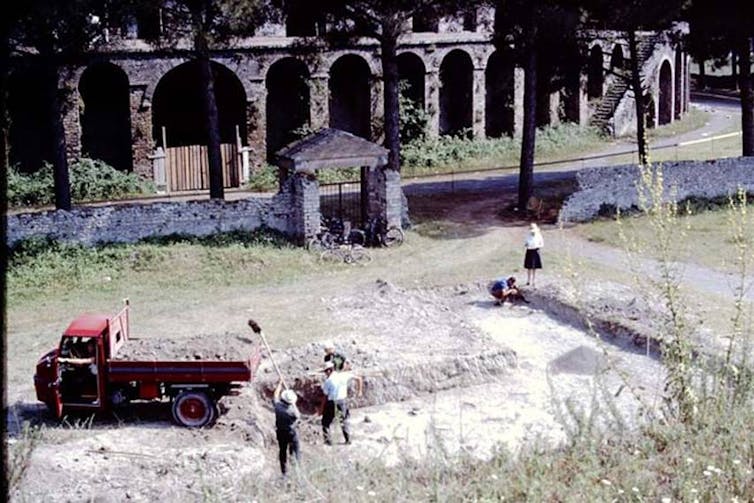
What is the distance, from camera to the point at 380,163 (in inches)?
1104

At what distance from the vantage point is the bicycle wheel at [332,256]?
2634 centimetres

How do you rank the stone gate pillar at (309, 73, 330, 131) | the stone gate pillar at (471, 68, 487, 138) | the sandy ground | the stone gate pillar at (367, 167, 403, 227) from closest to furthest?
the sandy ground → the stone gate pillar at (367, 167, 403, 227) → the stone gate pillar at (309, 73, 330, 131) → the stone gate pillar at (471, 68, 487, 138)

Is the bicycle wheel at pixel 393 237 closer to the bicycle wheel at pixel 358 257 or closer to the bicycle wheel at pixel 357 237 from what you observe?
the bicycle wheel at pixel 357 237

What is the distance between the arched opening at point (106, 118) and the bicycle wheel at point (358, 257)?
1504cm

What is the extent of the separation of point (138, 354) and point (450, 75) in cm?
3270

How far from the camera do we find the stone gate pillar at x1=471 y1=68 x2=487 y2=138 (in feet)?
150

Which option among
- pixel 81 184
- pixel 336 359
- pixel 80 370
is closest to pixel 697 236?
pixel 336 359

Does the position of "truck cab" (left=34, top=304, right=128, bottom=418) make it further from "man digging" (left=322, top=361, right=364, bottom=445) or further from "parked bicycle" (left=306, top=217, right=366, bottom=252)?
"parked bicycle" (left=306, top=217, right=366, bottom=252)

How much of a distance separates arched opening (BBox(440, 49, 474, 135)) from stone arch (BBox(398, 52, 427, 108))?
1494mm

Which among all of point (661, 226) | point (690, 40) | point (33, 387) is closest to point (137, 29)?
point (690, 40)

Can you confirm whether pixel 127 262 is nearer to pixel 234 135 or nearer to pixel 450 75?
pixel 234 135

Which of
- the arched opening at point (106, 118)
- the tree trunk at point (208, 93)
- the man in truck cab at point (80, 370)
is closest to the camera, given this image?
the man in truck cab at point (80, 370)

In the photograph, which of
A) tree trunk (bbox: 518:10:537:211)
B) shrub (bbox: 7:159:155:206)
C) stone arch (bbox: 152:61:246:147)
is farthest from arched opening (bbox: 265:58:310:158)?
tree trunk (bbox: 518:10:537:211)

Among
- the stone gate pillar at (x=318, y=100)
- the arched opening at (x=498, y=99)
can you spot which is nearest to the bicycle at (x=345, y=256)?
the stone gate pillar at (x=318, y=100)
